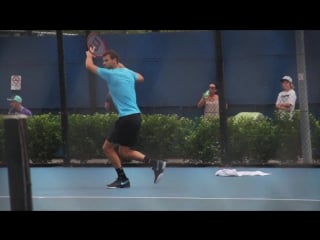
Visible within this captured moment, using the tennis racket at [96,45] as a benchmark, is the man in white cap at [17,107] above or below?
below

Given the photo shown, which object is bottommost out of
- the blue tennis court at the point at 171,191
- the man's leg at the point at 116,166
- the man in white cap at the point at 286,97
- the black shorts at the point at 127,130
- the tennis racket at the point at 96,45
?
the blue tennis court at the point at 171,191

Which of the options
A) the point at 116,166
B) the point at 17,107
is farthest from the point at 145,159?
the point at 17,107

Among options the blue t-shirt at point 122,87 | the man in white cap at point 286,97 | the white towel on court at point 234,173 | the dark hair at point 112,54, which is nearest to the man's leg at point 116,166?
the blue t-shirt at point 122,87

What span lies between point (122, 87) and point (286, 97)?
5.12 ft

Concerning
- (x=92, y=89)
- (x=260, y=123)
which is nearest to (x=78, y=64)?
(x=92, y=89)

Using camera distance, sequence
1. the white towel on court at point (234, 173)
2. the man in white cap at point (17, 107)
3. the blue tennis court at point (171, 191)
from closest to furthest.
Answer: the blue tennis court at point (171, 191) → the man in white cap at point (17, 107) → the white towel on court at point (234, 173)

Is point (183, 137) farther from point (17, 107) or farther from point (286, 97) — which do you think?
point (17, 107)

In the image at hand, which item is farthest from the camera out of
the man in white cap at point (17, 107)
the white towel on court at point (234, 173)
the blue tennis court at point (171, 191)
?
the white towel on court at point (234, 173)

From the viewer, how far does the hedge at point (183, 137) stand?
5.81 m

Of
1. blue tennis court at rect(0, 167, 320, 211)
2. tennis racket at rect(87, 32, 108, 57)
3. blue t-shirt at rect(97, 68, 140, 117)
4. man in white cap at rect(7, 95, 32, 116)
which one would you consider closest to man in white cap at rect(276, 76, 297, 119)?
blue tennis court at rect(0, 167, 320, 211)

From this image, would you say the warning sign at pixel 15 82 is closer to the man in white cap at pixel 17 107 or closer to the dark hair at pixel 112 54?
the man in white cap at pixel 17 107

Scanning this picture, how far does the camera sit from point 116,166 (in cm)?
569

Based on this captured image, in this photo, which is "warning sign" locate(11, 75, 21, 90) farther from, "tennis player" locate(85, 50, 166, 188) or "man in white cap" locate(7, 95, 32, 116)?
"tennis player" locate(85, 50, 166, 188)

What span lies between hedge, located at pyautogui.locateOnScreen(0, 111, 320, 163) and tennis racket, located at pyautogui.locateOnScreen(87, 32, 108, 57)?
568 millimetres
